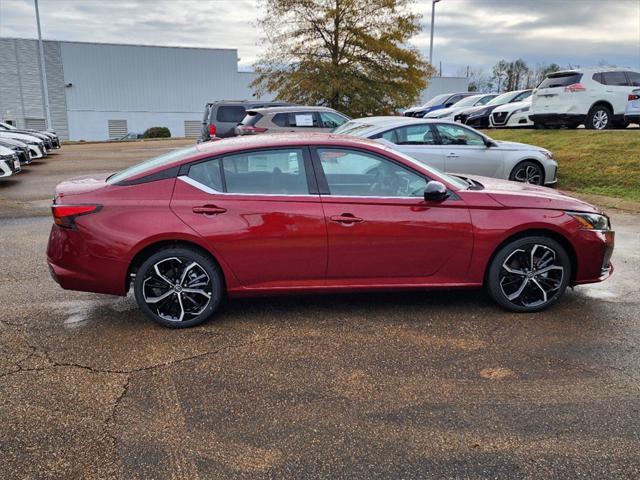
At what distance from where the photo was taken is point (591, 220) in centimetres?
481

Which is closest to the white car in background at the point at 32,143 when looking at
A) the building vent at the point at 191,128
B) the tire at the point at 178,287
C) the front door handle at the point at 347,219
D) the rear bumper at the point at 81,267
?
the rear bumper at the point at 81,267


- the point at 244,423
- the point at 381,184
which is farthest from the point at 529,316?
the point at 244,423

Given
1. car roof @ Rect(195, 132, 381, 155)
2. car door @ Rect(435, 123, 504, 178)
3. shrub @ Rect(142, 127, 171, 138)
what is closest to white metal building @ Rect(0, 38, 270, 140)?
shrub @ Rect(142, 127, 171, 138)

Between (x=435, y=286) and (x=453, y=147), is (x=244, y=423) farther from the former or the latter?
(x=453, y=147)

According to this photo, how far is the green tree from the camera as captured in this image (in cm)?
2573

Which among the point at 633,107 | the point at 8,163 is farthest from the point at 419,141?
the point at 8,163

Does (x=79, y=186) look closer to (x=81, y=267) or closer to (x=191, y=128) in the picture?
(x=81, y=267)

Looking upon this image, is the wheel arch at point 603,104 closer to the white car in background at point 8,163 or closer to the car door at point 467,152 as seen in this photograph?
the car door at point 467,152

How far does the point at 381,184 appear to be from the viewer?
4.68 m

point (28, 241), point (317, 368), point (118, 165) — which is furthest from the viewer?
point (118, 165)

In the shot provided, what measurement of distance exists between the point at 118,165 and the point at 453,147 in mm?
12872

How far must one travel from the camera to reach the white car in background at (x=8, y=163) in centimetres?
1320

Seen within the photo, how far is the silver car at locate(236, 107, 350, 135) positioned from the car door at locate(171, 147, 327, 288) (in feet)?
32.3

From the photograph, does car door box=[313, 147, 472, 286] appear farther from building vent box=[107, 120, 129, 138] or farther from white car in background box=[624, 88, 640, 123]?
building vent box=[107, 120, 129, 138]
